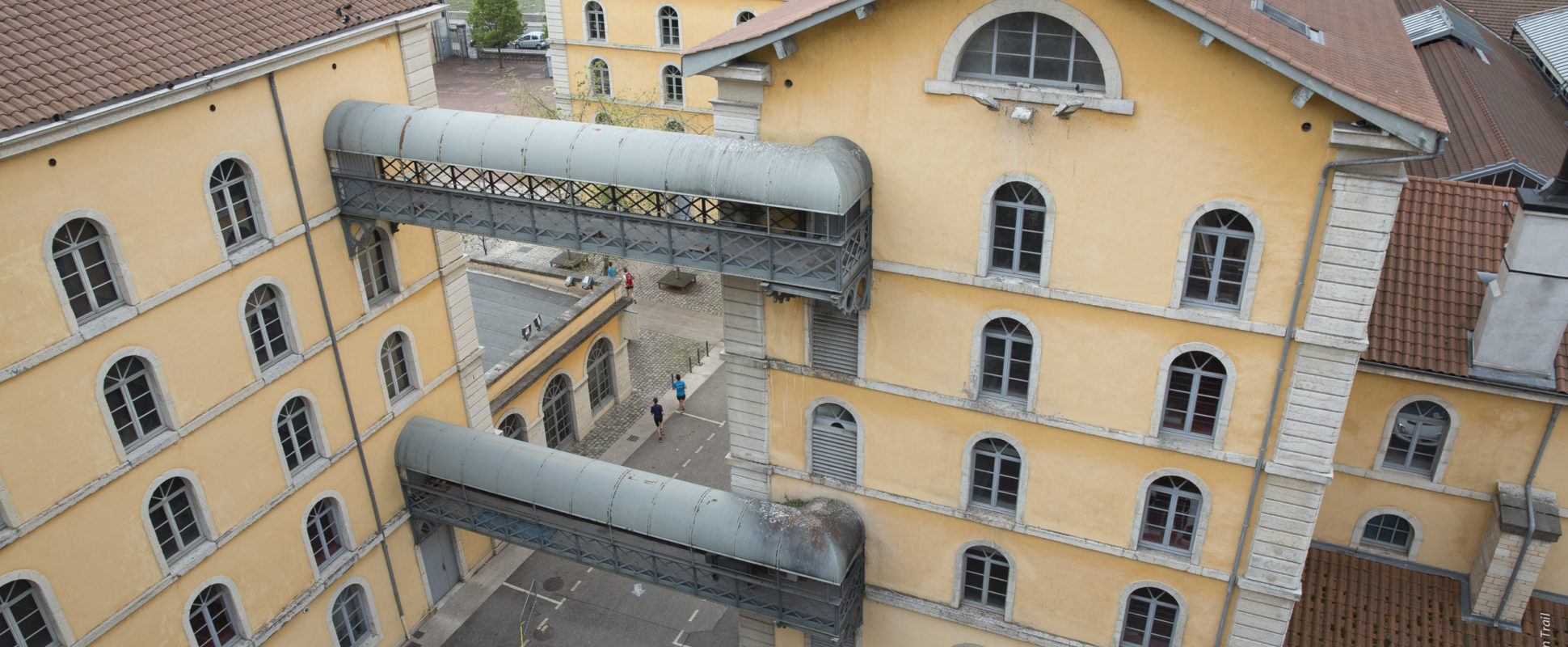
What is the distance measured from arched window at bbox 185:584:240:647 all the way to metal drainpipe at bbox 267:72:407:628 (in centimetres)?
471

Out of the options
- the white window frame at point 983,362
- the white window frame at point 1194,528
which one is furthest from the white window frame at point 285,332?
the white window frame at point 1194,528

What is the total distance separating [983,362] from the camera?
2419 cm

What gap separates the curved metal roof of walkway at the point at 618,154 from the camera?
2152 centimetres

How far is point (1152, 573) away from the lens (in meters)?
24.8

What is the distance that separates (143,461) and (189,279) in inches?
162

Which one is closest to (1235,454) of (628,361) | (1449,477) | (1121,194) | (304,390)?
(1121,194)

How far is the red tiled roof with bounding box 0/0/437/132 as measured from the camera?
20.4m

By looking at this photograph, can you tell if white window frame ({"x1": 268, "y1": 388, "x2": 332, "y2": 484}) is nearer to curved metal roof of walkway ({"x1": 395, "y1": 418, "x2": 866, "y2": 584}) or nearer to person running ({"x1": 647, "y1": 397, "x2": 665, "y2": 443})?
curved metal roof of walkway ({"x1": 395, "y1": 418, "x2": 866, "y2": 584})

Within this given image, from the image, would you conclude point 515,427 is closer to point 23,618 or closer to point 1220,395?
point 23,618

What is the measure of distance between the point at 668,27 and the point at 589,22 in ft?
15.2

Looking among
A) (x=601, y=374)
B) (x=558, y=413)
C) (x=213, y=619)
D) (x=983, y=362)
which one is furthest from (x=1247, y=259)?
(x=601, y=374)

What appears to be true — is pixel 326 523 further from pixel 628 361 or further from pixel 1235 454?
pixel 1235 454

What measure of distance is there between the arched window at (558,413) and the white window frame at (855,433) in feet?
53.0

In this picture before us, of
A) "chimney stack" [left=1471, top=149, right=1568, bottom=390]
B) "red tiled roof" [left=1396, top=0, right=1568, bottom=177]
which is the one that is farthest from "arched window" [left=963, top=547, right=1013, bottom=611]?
"red tiled roof" [left=1396, top=0, right=1568, bottom=177]
